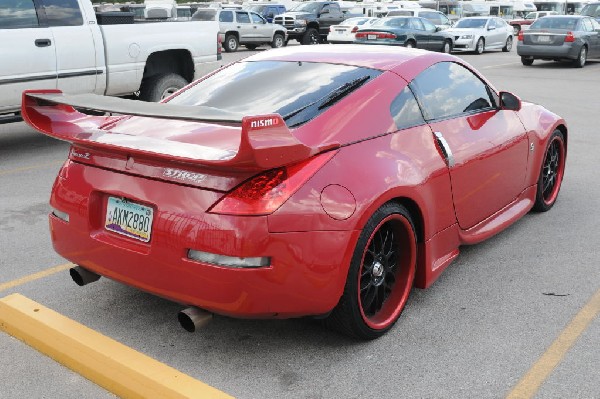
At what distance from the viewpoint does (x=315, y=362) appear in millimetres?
3424

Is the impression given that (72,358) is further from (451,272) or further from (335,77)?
(451,272)

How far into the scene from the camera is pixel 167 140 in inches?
131

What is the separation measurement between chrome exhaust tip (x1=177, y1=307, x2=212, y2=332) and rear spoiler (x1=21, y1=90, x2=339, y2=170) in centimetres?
69

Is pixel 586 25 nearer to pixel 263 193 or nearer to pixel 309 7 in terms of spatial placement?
pixel 309 7

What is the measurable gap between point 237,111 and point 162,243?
1006 mm

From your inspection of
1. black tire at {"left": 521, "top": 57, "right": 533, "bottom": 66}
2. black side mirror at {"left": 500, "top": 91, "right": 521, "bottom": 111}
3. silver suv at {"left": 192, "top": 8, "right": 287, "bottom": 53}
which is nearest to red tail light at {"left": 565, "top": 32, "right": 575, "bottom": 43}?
black tire at {"left": 521, "top": 57, "right": 533, "bottom": 66}

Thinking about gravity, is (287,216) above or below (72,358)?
above

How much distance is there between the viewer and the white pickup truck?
25.0 feet

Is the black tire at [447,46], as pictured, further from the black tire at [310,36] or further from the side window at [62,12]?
the side window at [62,12]

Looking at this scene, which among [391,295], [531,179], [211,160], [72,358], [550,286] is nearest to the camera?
[211,160]

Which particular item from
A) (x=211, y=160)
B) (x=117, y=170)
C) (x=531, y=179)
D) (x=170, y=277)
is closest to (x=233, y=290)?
(x=170, y=277)

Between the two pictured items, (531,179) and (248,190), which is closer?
(248,190)

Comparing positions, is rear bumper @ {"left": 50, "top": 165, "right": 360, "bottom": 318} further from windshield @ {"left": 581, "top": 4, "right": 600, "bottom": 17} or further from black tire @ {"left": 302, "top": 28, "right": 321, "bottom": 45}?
black tire @ {"left": 302, "top": 28, "right": 321, "bottom": 45}

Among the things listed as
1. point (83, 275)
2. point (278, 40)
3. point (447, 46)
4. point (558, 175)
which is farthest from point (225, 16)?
point (83, 275)
